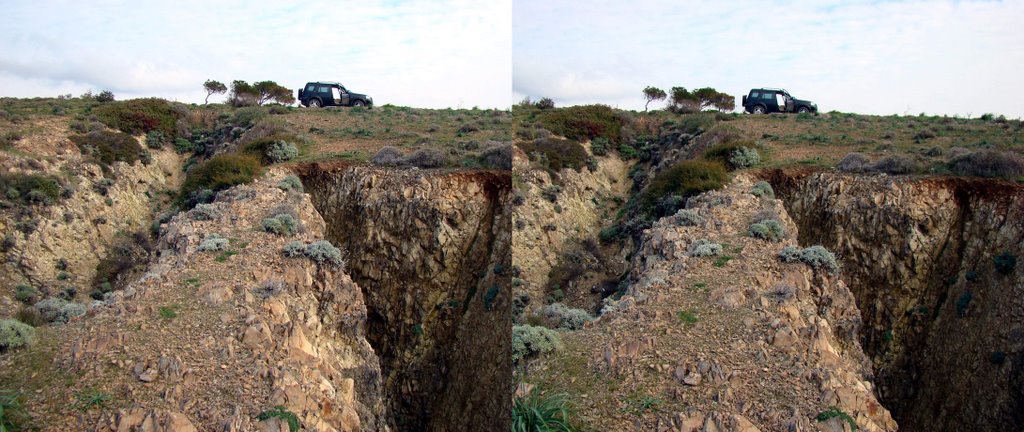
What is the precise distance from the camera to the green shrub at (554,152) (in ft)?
43.2

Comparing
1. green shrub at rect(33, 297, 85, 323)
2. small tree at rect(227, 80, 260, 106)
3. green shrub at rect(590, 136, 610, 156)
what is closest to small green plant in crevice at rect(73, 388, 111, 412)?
green shrub at rect(33, 297, 85, 323)

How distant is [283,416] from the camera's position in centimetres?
752

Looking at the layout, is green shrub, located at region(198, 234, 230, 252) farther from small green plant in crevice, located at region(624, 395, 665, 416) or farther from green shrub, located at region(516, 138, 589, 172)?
small green plant in crevice, located at region(624, 395, 665, 416)

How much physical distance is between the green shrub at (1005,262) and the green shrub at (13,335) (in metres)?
14.7

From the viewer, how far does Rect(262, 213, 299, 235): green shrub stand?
1209cm

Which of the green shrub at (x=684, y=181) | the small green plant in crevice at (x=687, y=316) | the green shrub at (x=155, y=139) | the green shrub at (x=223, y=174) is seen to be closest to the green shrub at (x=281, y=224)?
the green shrub at (x=223, y=174)

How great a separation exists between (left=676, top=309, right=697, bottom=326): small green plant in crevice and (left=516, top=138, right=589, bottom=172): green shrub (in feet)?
17.0

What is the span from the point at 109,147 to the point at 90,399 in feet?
41.4

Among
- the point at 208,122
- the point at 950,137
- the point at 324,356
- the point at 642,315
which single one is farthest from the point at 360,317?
the point at 950,137

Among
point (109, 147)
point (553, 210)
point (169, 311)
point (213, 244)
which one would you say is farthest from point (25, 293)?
point (553, 210)

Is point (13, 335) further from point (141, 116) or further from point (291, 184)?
point (141, 116)

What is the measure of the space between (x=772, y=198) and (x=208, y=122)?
686 inches

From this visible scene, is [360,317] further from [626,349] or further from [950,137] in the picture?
[950,137]

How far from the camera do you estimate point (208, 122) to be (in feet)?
66.2
